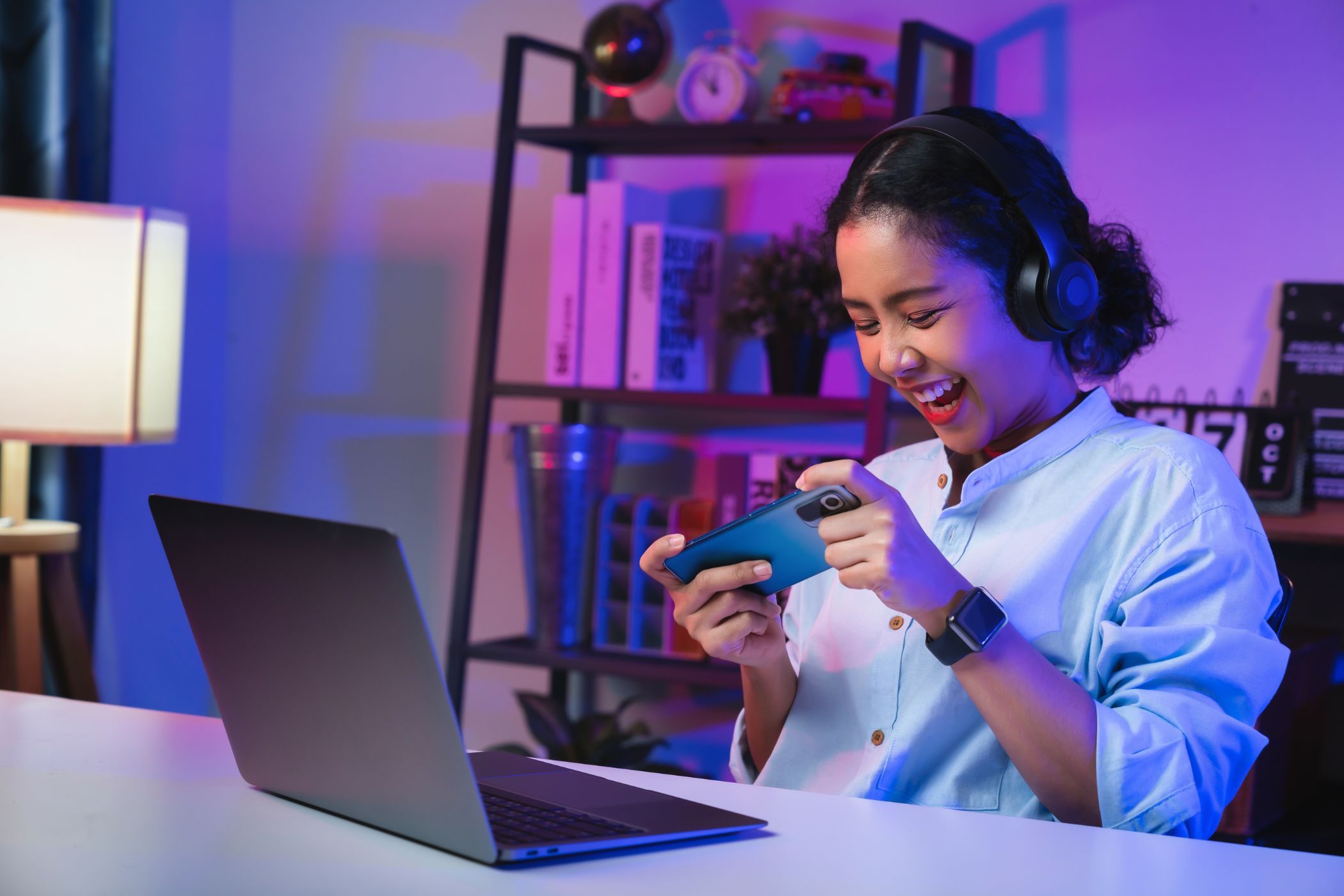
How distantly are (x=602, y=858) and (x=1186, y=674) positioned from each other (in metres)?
0.53

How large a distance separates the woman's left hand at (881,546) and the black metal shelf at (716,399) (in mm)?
1199

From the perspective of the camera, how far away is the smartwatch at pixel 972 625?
1035 millimetres

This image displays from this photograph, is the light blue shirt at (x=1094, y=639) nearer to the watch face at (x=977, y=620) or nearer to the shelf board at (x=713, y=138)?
the watch face at (x=977, y=620)

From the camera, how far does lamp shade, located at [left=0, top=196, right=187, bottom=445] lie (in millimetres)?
1947

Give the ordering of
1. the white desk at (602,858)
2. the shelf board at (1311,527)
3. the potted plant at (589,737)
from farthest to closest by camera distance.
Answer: the potted plant at (589,737) < the shelf board at (1311,527) < the white desk at (602,858)

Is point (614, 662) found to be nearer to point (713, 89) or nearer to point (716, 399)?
point (716, 399)

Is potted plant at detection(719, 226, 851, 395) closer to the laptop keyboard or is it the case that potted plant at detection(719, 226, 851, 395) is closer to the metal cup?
the metal cup

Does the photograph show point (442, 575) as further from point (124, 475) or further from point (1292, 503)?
point (1292, 503)

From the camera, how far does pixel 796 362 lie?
7.73 feet

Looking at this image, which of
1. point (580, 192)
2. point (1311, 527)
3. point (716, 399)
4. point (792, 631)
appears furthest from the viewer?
point (580, 192)

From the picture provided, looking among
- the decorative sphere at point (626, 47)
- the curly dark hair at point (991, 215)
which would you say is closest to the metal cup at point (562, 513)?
the decorative sphere at point (626, 47)

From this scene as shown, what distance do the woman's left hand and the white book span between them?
1474 mm

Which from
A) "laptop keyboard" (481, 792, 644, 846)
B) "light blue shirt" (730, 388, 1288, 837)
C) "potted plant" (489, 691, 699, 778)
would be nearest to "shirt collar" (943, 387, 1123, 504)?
"light blue shirt" (730, 388, 1288, 837)

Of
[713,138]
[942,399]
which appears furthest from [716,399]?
[942,399]
